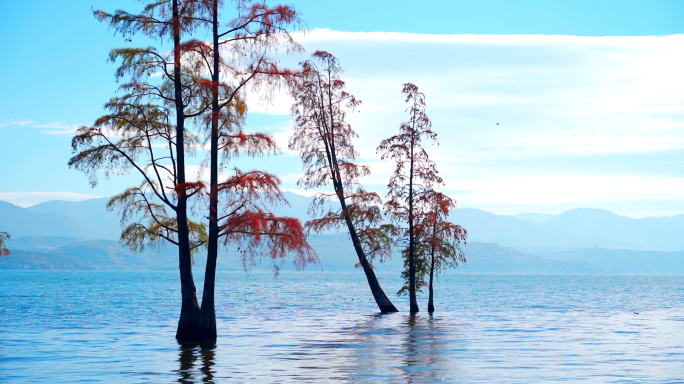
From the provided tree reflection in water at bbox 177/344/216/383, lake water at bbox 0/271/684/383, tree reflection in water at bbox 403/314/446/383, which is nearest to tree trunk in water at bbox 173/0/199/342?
tree reflection in water at bbox 177/344/216/383

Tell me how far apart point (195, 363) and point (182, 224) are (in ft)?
27.9

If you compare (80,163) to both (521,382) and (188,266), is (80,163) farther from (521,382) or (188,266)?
(521,382)

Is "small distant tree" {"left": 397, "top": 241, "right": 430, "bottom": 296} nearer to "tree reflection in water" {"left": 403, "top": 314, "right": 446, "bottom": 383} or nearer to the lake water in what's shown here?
the lake water

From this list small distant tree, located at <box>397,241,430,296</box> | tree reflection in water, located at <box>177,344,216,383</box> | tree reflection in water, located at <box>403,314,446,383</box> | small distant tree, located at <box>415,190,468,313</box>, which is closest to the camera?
tree reflection in water, located at <box>177,344,216,383</box>

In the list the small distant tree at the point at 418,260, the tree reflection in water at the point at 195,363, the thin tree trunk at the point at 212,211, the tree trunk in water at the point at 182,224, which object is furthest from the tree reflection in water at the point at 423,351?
the tree trunk in water at the point at 182,224

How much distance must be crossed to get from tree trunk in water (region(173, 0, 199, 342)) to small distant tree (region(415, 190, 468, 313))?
26006mm

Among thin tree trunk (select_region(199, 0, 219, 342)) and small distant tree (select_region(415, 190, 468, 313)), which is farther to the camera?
small distant tree (select_region(415, 190, 468, 313))

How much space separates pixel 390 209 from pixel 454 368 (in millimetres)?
30500

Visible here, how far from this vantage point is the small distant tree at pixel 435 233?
58.9 meters

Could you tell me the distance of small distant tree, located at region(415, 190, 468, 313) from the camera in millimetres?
58938

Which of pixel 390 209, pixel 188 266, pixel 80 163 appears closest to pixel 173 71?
pixel 80 163

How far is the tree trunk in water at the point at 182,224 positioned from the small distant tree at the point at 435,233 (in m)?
26.0

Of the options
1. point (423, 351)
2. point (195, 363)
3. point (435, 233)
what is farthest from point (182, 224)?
point (435, 233)

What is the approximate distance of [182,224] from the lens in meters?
36.9
